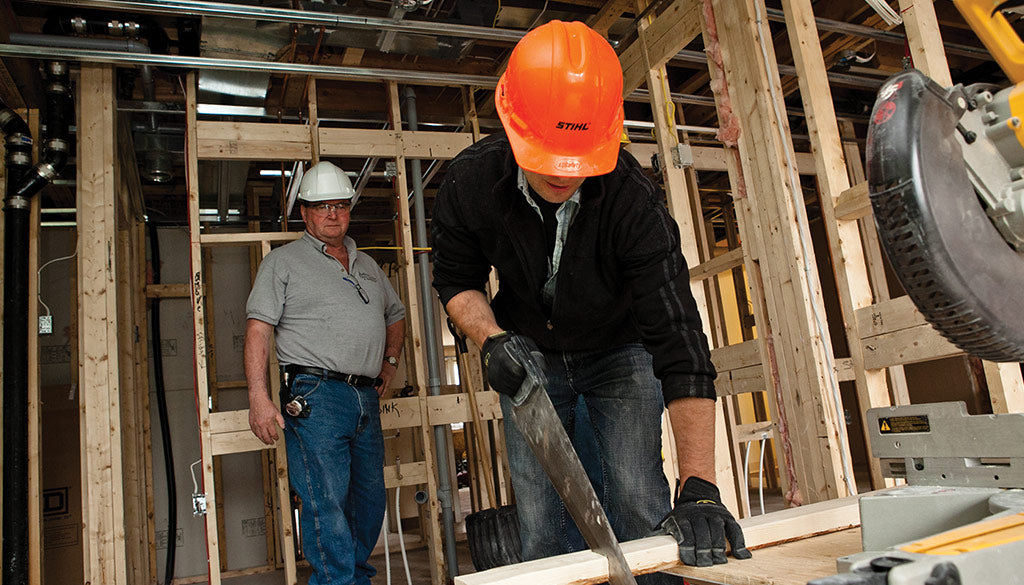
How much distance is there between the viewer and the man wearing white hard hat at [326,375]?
2.98 m

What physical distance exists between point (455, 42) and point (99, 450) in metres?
2.61

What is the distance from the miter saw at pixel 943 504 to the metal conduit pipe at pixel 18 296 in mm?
3675

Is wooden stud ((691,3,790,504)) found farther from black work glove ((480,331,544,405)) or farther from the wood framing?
the wood framing

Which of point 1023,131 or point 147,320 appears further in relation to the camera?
point 147,320

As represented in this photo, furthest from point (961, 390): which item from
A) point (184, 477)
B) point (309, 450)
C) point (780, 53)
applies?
point (184, 477)

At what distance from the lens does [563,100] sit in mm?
1417

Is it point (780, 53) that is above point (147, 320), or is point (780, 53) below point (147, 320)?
above

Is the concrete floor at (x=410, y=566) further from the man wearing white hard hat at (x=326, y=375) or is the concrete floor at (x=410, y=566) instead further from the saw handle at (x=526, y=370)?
the saw handle at (x=526, y=370)

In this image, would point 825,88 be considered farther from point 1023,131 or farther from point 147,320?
point 147,320

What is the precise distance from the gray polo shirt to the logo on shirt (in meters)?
2.05

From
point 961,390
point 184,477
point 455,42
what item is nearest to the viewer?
point 455,42

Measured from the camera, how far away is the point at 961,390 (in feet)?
22.8

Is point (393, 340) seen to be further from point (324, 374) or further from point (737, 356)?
point (737, 356)

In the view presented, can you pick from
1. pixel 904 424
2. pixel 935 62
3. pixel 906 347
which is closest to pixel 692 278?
pixel 906 347
